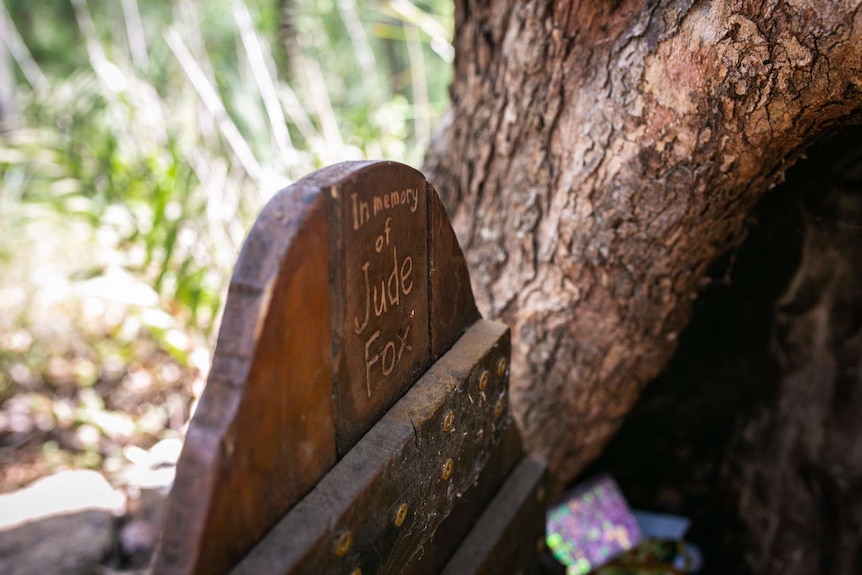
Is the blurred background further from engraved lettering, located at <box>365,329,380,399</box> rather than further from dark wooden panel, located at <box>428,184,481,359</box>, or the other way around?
engraved lettering, located at <box>365,329,380,399</box>

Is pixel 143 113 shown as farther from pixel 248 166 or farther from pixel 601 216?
pixel 601 216

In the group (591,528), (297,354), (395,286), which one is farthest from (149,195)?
(297,354)

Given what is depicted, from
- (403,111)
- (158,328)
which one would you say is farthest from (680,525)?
(403,111)

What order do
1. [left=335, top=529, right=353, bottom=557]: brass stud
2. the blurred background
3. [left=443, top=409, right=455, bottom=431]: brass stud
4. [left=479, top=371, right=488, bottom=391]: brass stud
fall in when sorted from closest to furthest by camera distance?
[left=335, top=529, right=353, bottom=557]: brass stud → [left=443, top=409, right=455, bottom=431]: brass stud → [left=479, top=371, right=488, bottom=391]: brass stud → the blurred background

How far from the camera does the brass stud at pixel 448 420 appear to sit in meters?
1.03

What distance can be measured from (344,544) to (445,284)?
0.45m

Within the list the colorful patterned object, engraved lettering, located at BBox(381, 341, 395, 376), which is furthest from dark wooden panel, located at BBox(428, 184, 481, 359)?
the colorful patterned object

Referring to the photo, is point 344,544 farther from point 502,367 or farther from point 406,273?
point 502,367

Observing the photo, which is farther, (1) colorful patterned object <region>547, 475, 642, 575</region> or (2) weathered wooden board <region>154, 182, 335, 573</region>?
(1) colorful patterned object <region>547, 475, 642, 575</region>

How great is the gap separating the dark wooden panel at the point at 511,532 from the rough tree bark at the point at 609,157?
1.07 ft

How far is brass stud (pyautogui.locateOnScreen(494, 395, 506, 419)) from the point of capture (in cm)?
122

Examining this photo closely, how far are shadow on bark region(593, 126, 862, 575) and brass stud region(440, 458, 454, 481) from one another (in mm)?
920

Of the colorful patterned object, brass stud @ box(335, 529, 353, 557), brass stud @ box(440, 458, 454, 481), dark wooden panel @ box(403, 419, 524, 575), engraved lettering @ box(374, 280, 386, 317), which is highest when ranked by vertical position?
engraved lettering @ box(374, 280, 386, 317)

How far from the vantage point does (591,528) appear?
1945 millimetres
